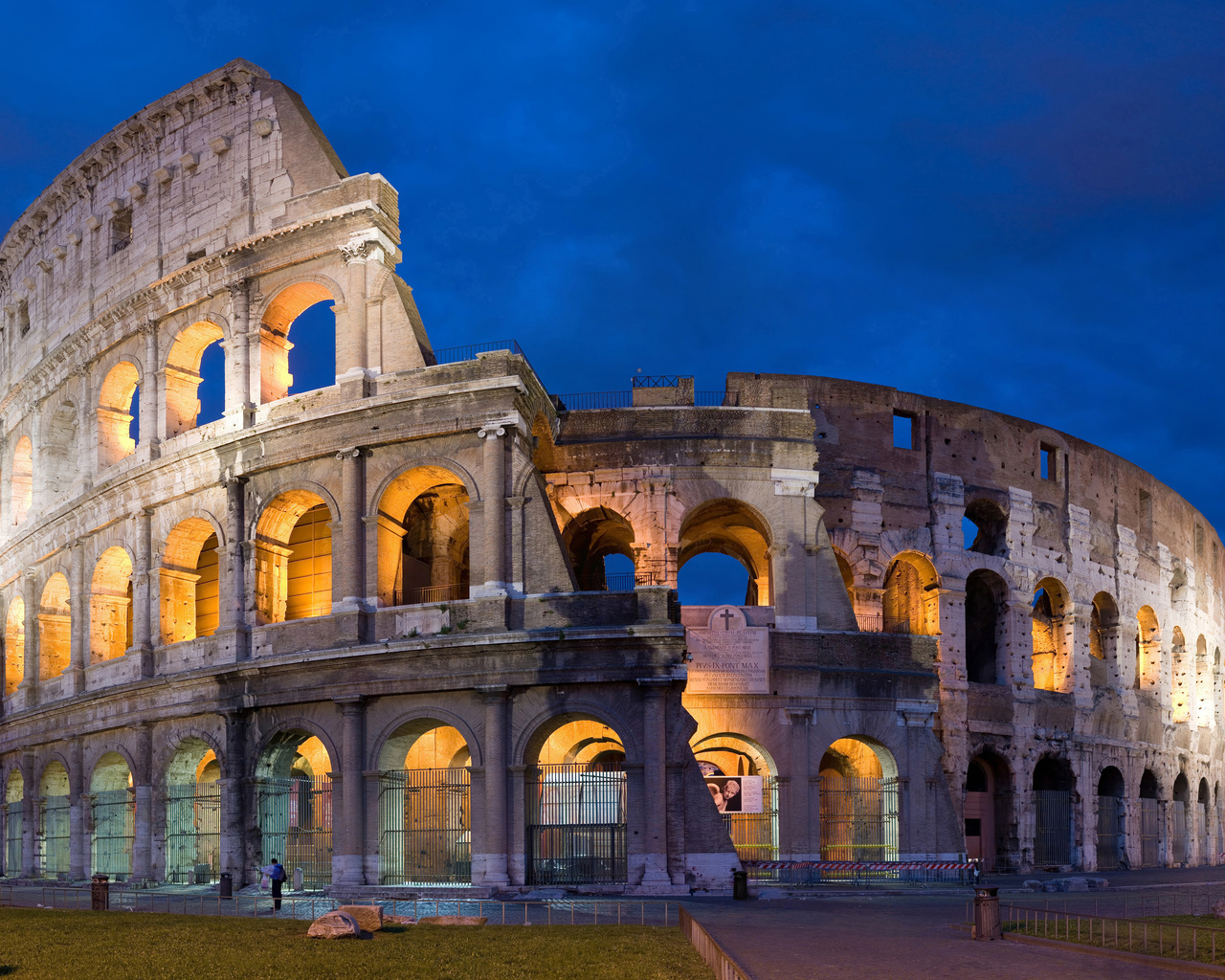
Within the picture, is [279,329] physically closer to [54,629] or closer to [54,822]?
[54,629]

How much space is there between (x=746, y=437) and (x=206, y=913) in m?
13.6

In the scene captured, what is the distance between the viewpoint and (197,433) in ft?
84.0

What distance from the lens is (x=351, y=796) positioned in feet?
72.1

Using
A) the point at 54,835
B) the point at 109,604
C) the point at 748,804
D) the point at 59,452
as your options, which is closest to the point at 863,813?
the point at 748,804

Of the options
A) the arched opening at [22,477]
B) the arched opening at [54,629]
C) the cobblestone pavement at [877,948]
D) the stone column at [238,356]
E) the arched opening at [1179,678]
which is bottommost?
the cobblestone pavement at [877,948]

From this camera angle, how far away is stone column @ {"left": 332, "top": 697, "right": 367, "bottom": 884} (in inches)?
856

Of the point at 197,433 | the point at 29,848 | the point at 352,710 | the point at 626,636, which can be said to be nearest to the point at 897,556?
the point at 626,636

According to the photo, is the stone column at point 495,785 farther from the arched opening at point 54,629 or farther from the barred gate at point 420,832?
the arched opening at point 54,629

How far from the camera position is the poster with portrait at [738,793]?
24.3 m

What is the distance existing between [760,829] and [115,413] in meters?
16.7

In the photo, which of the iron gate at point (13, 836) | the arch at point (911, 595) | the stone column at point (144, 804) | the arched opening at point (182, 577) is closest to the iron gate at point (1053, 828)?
the arch at point (911, 595)

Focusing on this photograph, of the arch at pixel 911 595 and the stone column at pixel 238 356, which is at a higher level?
the stone column at pixel 238 356

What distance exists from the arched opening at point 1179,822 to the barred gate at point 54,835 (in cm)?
2755

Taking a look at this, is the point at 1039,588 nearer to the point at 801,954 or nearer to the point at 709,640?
the point at 709,640
